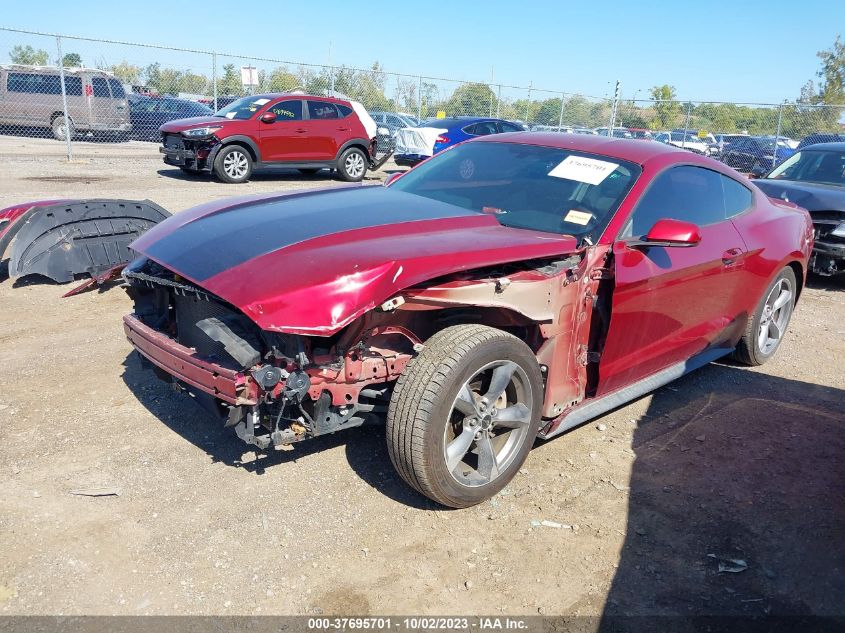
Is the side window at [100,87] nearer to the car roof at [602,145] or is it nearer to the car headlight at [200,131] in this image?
the car headlight at [200,131]

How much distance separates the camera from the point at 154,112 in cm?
2153

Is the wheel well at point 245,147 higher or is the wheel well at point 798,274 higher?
the wheel well at point 245,147

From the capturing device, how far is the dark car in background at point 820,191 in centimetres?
777

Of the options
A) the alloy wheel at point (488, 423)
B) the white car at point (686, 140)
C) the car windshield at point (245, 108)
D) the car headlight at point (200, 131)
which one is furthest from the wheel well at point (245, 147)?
the white car at point (686, 140)

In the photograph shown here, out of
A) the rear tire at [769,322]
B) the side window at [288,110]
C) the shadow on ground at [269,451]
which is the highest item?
the side window at [288,110]

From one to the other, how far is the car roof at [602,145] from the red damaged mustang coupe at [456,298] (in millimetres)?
21

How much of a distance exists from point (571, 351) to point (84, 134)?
20668mm

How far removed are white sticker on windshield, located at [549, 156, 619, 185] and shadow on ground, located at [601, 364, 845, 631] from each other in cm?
155

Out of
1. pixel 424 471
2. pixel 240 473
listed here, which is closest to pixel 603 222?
pixel 424 471

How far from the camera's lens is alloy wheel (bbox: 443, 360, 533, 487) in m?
3.18

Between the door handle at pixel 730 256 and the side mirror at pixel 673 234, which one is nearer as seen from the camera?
the side mirror at pixel 673 234

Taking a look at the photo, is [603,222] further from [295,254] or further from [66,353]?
[66,353]

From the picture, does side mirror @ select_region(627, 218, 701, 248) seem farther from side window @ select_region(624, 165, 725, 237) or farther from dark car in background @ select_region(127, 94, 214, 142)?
dark car in background @ select_region(127, 94, 214, 142)

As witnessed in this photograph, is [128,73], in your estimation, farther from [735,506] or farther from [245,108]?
[735,506]
